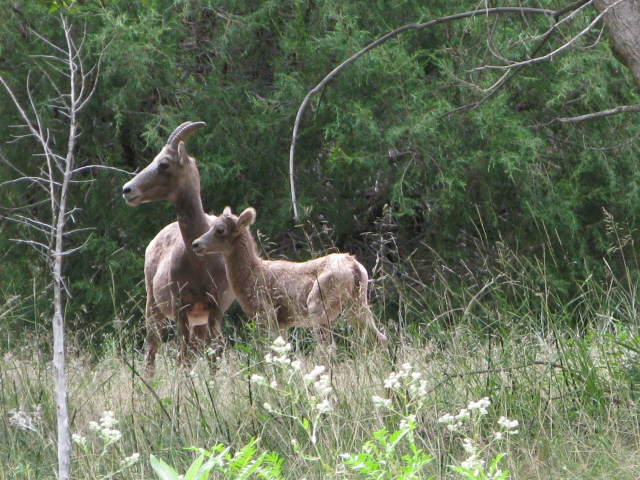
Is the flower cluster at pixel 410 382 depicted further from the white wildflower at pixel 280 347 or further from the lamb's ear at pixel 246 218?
the lamb's ear at pixel 246 218

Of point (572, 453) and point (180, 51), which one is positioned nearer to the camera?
point (572, 453)

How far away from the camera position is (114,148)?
12.7m

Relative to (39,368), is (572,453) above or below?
below

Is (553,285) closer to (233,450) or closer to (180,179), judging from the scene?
(180,179)

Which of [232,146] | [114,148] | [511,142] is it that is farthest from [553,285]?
[114,148]

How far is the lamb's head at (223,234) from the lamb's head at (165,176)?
565 mm

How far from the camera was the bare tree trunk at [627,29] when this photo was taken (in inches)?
175

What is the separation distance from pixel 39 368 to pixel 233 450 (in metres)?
1.60

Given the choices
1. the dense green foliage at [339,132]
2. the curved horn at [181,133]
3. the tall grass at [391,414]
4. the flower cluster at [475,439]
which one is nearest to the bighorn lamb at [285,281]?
the curved horn at [181,133]

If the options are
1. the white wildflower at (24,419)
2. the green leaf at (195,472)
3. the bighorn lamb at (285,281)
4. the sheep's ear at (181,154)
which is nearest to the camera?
the green leaf at (195,472)

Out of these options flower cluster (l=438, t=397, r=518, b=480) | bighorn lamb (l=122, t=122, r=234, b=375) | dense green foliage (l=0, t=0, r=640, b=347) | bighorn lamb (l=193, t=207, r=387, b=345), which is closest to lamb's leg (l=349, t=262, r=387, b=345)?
bighorn lamb (l=193, t=207, r=387, b=345)

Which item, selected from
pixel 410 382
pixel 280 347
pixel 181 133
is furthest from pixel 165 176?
pixel 410 382

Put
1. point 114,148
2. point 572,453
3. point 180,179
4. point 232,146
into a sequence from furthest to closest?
1. point 114,148
2. point 232,146
3. point 180,179
4. point 572,453

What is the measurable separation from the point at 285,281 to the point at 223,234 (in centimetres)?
62
